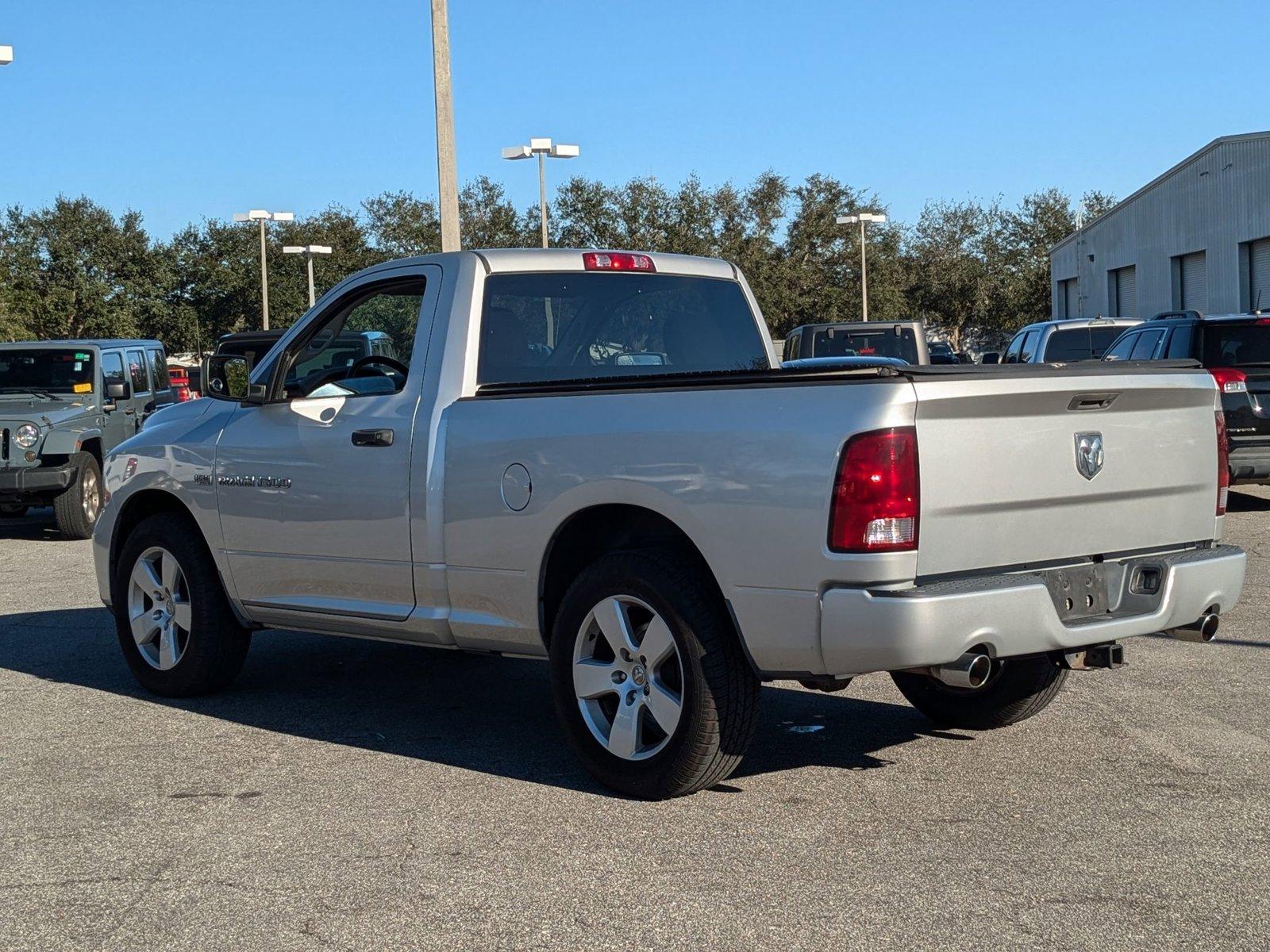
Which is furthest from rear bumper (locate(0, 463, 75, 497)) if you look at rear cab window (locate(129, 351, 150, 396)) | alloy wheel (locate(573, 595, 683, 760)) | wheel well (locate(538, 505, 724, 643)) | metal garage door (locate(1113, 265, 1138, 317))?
metal garage door (locate(1113, 265, 1138, 317))

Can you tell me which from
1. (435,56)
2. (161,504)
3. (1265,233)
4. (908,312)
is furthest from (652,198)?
(161,504)

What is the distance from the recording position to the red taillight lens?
15.3 ft

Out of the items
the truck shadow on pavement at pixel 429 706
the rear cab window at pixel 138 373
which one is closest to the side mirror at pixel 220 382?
the truck shadow on pavement at pixel 429 706

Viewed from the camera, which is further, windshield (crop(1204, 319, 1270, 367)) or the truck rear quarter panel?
windshield (crop(1204, 319, 1270, 367))

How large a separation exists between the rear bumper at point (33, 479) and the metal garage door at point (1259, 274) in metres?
26.8

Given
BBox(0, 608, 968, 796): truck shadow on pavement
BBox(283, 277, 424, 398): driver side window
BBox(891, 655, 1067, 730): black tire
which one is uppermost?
BBox(283, 277, 424, 398): driver side window

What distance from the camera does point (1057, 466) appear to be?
5.04 metres

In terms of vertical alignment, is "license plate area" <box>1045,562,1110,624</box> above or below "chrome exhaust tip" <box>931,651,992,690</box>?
above

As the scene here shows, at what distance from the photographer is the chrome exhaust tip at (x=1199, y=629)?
5.46 metres

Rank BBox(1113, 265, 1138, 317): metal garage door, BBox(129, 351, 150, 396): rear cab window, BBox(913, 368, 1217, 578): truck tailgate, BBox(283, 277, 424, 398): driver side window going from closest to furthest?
BBox(913, 368, 1217, 578): truck tailgate → BBox(283, 277, 424, 398): driver side window → BBox(129, 351, 150, 396): rear cab window → BBox(1113, 265, 1138, 317): metal garage door

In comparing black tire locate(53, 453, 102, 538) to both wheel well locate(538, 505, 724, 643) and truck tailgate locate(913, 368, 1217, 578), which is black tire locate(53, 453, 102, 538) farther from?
truck tailgate locate(913, 368, 1217, 578)

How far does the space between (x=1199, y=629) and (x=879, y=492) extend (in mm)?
1579

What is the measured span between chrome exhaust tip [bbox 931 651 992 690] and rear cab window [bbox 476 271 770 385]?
1745 mm

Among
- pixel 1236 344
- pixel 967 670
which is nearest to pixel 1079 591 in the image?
pixel 967 670
